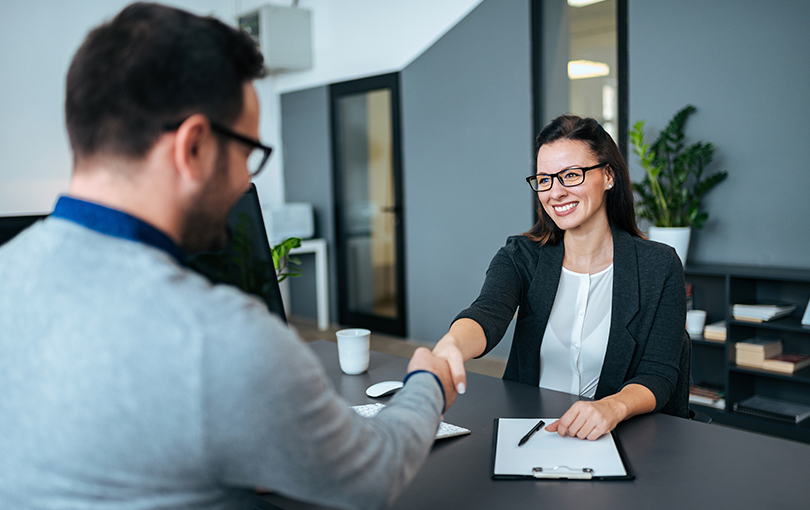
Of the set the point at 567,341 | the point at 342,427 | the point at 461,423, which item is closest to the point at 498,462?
the point at 461,423

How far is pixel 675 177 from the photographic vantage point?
327cm

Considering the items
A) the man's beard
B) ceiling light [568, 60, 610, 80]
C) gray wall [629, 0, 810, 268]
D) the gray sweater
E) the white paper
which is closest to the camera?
the gray sweater

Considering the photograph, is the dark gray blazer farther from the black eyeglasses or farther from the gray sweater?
the gray sweater

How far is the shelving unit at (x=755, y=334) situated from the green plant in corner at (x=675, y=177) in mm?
309

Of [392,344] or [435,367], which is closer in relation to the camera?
[435,367]

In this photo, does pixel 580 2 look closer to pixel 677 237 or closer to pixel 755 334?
pixel 677 237

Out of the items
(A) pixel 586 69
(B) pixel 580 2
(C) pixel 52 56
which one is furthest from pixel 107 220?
(C) pixel 52 56

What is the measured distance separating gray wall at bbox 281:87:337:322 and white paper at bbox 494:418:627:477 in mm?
4641

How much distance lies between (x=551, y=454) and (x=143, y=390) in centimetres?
76

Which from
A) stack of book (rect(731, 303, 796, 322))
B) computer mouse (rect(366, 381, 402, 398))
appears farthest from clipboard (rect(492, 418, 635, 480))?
stack of book (rect(731, 303, 796, 322))

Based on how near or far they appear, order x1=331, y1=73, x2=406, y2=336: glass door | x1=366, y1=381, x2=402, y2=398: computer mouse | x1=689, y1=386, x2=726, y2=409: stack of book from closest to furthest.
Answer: x1=366, y1=381, x2=402, y2=398: computer mouse < x1=689, y1=386, x2=726, y2=409: stack of book < x1=331, y1=73, x2=406, y2=336: glass door

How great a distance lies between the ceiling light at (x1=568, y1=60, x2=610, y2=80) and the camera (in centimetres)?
384

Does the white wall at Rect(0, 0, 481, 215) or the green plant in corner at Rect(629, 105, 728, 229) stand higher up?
the white wall at Rect(0, 0, 481, 215)

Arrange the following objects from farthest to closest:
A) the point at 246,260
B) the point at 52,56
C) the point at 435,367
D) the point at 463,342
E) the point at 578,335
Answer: the point at 52,56 < the point at 578,335 < the point at 463,342 < the point at 246,260 < the point at 435,367
